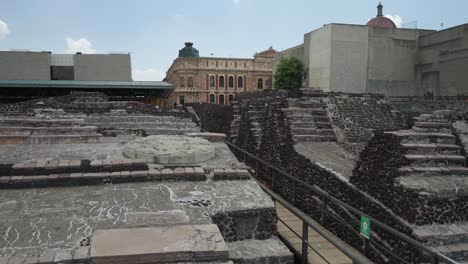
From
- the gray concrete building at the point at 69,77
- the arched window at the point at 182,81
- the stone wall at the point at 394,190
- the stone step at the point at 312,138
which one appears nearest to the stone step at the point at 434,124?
the stone wall at the point at 394,190

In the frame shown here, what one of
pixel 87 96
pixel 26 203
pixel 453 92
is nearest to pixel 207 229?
pixel 26 203

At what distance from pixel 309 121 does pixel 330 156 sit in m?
2.26

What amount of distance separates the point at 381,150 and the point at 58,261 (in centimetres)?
583

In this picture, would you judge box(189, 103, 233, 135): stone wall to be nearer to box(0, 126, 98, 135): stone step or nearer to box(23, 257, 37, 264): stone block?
box(0, 126, 98, 135): stone step

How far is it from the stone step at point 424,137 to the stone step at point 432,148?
155mm

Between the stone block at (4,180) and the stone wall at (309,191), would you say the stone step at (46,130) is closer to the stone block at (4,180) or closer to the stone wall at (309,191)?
the stone block at (4,180)

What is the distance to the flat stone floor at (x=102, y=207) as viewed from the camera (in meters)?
3.33

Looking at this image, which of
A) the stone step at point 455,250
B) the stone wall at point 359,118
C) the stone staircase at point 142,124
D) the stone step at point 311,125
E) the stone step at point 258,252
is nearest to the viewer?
the stone step at point 258,252

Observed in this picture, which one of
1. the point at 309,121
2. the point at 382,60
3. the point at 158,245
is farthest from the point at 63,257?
the point at 382,60

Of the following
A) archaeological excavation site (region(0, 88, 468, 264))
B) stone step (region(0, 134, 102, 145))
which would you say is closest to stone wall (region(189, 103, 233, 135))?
archaeological excavation site (region(0, 88, 468, 264))

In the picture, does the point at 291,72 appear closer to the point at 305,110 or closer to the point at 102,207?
the point at 305,110

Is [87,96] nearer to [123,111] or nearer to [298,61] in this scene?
[123,111]

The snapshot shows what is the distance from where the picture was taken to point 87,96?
13.1 metres

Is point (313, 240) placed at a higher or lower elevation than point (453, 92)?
lower
